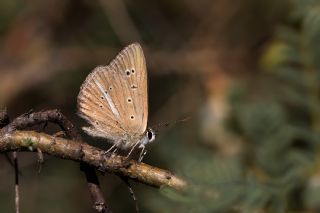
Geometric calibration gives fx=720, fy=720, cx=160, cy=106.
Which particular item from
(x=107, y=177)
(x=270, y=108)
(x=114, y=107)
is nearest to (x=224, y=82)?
(x=107, y=177)

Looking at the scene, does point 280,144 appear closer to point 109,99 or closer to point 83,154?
point 109,99

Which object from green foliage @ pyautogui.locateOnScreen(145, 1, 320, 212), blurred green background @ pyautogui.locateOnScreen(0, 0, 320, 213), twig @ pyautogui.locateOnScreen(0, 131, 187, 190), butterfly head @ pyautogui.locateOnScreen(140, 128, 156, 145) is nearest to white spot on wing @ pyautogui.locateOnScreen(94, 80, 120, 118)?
butterfly head @ pyautogui.locateOnScreen(140, 128, 156, 145)

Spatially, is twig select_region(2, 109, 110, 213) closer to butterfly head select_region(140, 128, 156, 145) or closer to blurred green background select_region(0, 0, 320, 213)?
butterfly head select_region(140, 128, 156, 145)

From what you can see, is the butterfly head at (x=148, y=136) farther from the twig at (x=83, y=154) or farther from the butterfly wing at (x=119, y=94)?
the twig at (x=83, y=154)

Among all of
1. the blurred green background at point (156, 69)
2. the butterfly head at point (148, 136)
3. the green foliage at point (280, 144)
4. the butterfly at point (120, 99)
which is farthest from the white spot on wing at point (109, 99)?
the blurred green background at point (156, 69)

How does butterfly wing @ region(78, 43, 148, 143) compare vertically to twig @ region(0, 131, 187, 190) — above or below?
above

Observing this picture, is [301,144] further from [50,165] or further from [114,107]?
[50,165]
